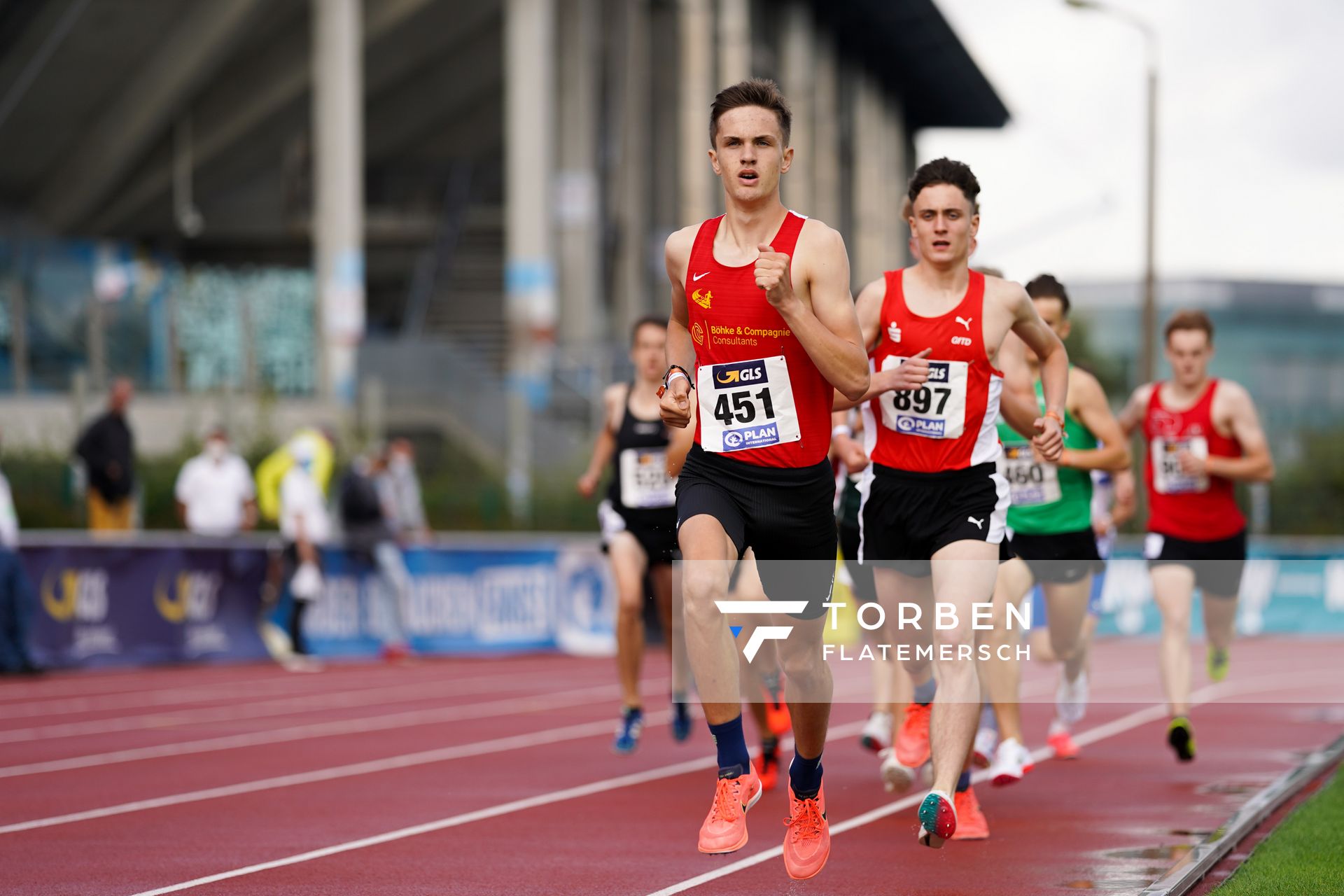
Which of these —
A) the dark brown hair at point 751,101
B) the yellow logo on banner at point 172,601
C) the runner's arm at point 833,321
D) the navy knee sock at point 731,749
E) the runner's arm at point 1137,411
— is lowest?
the yellow logo on banner at point 172,601

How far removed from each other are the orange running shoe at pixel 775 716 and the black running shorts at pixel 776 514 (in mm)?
3024

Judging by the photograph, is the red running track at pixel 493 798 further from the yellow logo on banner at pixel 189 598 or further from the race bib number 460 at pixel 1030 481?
the yellow logo on banner at pixel 189 598

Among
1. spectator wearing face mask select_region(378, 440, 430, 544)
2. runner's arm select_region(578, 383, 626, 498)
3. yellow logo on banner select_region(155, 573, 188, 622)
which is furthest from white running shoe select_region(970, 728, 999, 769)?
spectator wearing face mask select_region(378, 440, 430, 544)

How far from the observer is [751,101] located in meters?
6.41

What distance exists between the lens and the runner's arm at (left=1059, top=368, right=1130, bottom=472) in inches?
379

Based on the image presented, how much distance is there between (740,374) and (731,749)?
1.26 m

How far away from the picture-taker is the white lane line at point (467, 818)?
279 inches

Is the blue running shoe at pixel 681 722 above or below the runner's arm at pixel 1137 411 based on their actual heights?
below

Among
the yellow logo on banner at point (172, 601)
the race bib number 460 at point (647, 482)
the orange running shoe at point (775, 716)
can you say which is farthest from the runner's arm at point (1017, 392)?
the yellow logo on banner at point (172, 601)

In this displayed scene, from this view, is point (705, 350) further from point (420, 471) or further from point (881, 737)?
point (420, 471)

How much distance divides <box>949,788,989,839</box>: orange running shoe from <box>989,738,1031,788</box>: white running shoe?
0.84 m

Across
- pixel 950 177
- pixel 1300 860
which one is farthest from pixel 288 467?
pixel 1300 860

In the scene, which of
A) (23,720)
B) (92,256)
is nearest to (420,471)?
(92,256)

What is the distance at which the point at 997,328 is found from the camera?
7496 mm
